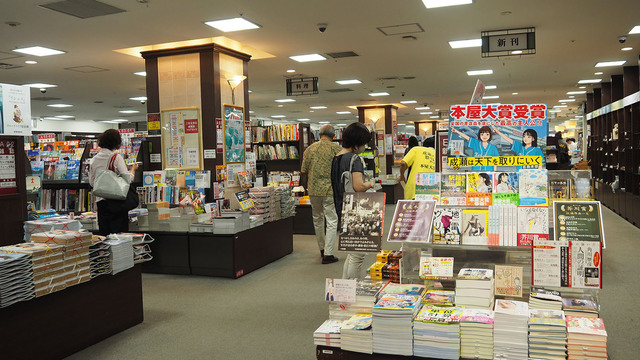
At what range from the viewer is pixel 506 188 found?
10.3ft

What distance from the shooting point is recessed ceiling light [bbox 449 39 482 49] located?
7884 mm

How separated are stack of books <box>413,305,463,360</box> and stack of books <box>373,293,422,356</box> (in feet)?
0.11

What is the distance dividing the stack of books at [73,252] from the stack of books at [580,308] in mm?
3279

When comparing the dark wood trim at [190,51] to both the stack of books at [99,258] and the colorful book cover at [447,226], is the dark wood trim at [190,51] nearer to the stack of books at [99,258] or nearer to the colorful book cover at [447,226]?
the stack of books at [99,258]

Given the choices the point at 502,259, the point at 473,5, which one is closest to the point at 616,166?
the point at 473,5

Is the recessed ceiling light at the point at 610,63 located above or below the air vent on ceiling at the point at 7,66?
above

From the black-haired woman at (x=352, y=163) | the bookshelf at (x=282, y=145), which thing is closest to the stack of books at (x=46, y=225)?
the black-haired woman at (x=352, y=163)

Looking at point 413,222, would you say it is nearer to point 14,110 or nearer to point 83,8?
point 14,110

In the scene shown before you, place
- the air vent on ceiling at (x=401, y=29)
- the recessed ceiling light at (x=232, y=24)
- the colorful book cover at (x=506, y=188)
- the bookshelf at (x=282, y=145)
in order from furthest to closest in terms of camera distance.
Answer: the bookshelf at (x=282, y=145), the air vent on ceiling at (x=401, y=29), the recessed ceiling light at (x=232, y=24), the colorful book cover at (x=506, y=188)

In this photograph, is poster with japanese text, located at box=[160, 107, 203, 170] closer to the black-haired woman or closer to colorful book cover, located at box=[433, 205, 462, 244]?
the black-haired woman

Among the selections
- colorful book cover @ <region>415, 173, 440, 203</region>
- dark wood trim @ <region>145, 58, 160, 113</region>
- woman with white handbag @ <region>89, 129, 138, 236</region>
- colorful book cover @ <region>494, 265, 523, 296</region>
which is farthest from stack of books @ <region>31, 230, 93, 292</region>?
dark wood trim @ <region>145, 58, 160, 113</region>

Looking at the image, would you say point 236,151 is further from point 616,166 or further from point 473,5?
point 616,166

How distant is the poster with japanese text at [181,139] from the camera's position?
282 inches

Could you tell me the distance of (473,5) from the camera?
5840mm
